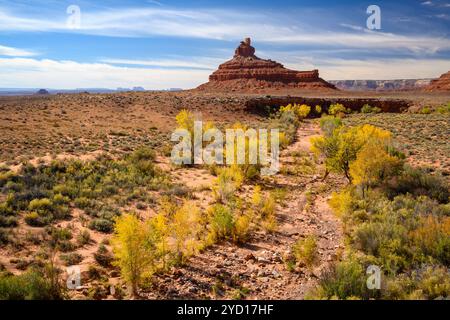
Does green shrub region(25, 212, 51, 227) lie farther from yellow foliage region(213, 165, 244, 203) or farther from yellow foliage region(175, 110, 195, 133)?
yellow foliage region(175, 110, 195, 133)

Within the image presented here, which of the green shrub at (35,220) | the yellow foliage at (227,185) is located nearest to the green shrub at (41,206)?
the green shrub at (35,220)

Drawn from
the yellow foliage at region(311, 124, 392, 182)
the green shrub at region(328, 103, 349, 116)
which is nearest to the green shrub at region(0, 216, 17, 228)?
the yellow foliage at region(311, 124, 392, 182)

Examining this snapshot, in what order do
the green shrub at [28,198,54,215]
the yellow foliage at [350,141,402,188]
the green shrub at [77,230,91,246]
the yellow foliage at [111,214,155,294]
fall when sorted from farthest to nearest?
the yellow foliage at [350,141,402,188] < the green shrub at [28,198,54,215] < the green shrub at [77,230,91,246] < the yellow foliage at [111,214,155,294]

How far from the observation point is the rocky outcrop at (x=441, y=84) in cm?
11183

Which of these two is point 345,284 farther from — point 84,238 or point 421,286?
point 84,238

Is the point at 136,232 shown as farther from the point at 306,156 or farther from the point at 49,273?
the point at 306,156

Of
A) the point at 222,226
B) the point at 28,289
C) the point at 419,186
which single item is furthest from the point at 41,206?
the point at 419,186

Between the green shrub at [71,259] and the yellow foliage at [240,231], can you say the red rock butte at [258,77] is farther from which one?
A: the green shrub at [71,259]

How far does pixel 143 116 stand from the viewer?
47500mm

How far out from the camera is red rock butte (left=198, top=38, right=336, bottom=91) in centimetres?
11125

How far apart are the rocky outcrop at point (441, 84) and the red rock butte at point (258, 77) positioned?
30633 millimetres

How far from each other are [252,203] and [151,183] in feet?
18.3

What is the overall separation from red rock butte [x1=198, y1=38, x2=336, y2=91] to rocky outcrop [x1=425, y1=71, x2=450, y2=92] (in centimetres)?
3063
